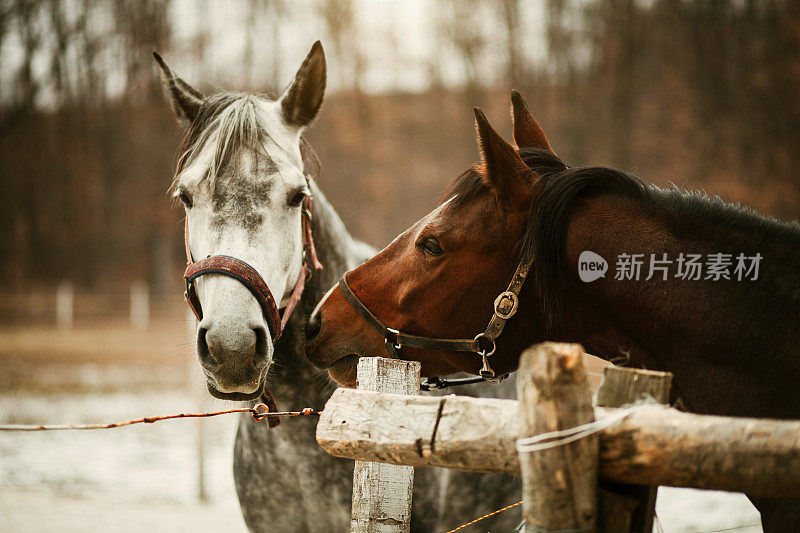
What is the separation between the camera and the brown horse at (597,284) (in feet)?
6.12

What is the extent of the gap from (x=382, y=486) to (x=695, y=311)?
1093mm

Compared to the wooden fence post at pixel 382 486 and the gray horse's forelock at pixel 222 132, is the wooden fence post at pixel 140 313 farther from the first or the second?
the wooden fence post at pixel 382 486

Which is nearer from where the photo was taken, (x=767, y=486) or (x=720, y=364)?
(x=767, y=486)

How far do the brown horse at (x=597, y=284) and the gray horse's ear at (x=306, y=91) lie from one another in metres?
0.83

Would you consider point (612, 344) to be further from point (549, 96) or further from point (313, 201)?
point (549, 96)

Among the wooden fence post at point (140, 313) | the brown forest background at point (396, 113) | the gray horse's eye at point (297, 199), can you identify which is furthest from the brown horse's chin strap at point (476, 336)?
the wooden fence post at point (140, 313)

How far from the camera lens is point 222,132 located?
2.54 metres

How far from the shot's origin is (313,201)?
9.48 ft

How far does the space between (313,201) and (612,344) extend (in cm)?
145

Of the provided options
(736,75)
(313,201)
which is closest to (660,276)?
(313,201)

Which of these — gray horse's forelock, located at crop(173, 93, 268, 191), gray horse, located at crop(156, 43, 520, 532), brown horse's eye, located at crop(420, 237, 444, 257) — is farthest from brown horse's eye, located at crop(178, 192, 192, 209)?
brown horse's eye, located at crop(420, 237, 444, 257)

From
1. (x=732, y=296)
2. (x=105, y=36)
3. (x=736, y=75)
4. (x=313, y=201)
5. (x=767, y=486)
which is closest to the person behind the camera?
(x=767, y=486)

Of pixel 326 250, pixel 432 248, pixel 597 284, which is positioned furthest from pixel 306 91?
pixel 597 284

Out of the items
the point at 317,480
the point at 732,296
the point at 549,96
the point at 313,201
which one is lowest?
the point at 317,480
